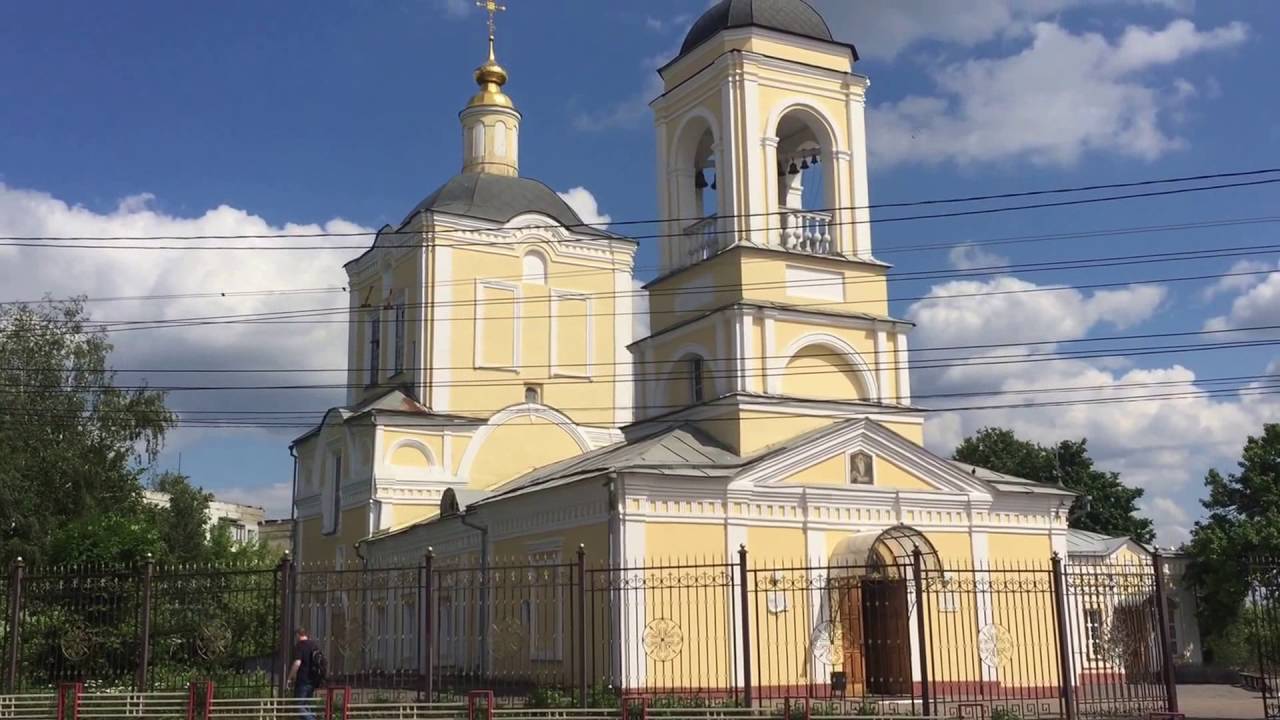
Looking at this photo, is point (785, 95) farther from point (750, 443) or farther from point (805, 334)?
Result: point (750, 443)

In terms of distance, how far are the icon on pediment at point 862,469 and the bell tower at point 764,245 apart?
1265 millimetres

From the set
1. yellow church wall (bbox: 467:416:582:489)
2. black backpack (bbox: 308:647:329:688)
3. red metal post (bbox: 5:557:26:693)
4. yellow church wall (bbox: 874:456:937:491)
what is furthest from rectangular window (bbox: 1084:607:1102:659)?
red metal post (bbox: 5:557:26:693)

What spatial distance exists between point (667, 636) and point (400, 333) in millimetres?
15086

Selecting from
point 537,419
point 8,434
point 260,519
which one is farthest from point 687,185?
point 260,519

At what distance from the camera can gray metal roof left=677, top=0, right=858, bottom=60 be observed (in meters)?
22.8

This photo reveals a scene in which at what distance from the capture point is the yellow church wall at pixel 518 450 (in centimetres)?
2789

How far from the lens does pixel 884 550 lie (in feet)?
64.5

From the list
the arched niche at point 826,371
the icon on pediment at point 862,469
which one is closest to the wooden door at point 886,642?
the icon on pediment at point 862,469

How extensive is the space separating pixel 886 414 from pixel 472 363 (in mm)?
11210

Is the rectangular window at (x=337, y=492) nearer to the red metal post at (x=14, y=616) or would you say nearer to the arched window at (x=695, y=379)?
the arched window at (x=695, y=379)

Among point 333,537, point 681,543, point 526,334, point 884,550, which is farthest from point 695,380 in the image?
point 333,537

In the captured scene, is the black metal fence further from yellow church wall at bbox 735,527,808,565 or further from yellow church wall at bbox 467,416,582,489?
yellow church wall at bbox 467,416,582,489

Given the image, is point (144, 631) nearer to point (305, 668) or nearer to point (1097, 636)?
point (305, 668)

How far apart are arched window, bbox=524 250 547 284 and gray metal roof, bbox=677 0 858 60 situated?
8.18 m
